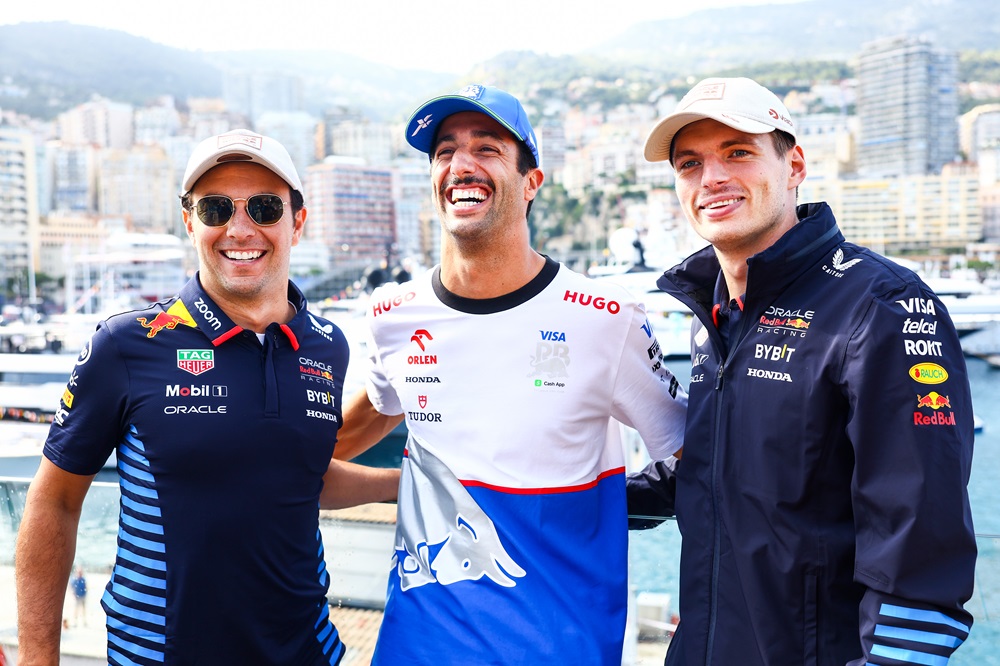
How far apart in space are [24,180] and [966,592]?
4251 inches

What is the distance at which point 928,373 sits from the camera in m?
1.58

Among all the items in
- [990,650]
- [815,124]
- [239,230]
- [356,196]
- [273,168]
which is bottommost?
[990,650]

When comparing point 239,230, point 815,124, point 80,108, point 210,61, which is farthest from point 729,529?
point 210,61

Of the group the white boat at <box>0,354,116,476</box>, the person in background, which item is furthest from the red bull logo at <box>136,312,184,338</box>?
the white boat at <box>0,354,116,476</box>

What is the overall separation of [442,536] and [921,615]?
1077 mm

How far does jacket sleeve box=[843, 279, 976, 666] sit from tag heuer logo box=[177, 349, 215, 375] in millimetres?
1438

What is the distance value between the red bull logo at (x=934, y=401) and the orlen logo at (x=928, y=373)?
0.9 inches

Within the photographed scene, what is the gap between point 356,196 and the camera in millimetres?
115500

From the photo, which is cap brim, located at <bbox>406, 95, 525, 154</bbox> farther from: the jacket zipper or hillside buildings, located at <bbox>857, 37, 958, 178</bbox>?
hillside buildings, located at <bbox>857, 37, 958, 178</bbox>

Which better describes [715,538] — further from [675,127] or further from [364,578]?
[364,578]

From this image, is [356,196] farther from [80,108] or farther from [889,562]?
[889,562]

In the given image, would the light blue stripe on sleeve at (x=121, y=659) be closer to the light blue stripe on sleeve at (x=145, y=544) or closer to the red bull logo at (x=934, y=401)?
the light blue stripe on sleeve at (x=145, y=544)

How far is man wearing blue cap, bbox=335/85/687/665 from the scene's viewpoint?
2105 millimetres

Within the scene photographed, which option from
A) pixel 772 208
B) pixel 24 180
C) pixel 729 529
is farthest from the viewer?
pixel 24 180
